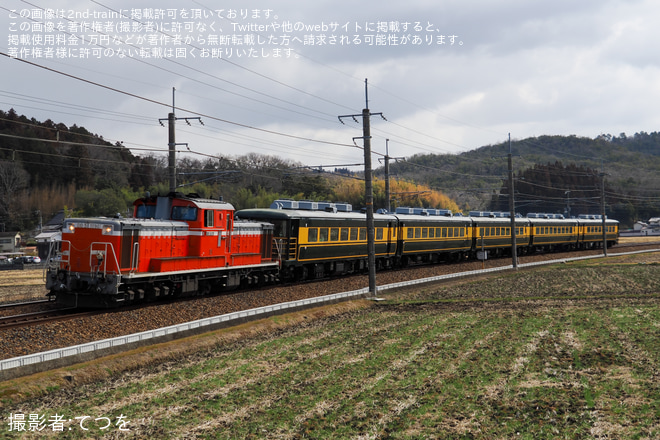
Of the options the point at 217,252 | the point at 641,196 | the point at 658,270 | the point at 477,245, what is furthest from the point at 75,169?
the point at 641,196

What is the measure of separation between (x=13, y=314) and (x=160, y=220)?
592cm

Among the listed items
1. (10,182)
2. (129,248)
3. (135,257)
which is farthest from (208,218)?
(10,182)

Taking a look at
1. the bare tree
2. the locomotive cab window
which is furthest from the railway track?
the bare tree

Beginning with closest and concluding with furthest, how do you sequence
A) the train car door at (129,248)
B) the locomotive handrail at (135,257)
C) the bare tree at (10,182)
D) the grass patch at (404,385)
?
the grass patch at (404,385)
the train car door at (129,248)
the locomotive handrail at (135,257)
the bare tree at (10,182)

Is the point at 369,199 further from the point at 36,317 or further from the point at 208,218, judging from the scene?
the point at 36,317

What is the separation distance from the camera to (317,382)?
12414mm

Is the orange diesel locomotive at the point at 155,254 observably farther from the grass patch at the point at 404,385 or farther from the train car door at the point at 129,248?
the grass patch at the point at 404,385

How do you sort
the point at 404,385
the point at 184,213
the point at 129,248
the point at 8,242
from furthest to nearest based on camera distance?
the point at 8,242 < the point at 184,213 < the point at 129,248 < the point at 404,385

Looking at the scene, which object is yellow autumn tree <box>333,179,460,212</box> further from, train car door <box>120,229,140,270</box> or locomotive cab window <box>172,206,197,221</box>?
train car door <box>120,229,140,270</box>

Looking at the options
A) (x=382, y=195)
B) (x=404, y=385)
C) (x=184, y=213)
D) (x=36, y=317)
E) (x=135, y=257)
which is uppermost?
(x=382, y=195)

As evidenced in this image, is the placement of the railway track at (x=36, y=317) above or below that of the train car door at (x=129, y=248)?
below

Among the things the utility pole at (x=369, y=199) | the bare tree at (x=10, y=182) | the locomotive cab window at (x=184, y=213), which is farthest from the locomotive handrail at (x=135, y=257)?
the bare tree at (x=10, y=182)

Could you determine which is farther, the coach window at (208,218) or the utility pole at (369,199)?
the utility pole at (369,199)

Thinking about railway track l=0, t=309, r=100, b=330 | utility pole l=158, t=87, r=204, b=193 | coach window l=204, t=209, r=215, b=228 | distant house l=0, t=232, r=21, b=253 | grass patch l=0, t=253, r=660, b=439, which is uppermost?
utility pole l=158, t=87, r=204, b=193
